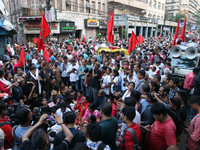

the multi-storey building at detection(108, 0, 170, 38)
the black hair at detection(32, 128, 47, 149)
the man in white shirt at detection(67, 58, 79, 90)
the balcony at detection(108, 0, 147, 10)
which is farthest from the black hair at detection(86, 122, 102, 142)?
the balcony at detection(108, 0, 147, 10)

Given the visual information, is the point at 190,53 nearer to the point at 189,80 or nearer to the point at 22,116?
the point at 189,80

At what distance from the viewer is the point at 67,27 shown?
20797 mm

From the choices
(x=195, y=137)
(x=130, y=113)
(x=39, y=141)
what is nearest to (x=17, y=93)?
(x=39, y=141)

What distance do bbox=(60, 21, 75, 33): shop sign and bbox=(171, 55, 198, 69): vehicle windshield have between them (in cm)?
1582

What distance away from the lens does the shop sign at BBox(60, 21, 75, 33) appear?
66.1ft

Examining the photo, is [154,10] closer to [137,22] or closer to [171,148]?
[137,22]

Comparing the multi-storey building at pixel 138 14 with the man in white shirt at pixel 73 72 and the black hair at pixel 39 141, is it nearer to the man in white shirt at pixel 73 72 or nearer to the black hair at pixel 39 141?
the man in white shirt at pixel 73 72

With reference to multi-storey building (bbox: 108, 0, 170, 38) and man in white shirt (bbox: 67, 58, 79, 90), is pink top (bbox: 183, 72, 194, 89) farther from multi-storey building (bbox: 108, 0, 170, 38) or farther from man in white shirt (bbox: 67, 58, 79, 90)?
multi-storey building (bbox: 108, 0, 170, 38)

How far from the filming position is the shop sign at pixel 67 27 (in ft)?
66.1

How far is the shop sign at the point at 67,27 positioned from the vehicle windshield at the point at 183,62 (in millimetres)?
15817

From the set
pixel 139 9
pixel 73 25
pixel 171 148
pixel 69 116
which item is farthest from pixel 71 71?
pixel 139 9

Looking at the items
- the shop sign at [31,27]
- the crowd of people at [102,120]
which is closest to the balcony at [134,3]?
the shop sign at [31,27]

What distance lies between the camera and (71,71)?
249 inches

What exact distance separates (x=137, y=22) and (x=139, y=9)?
9.67 m
